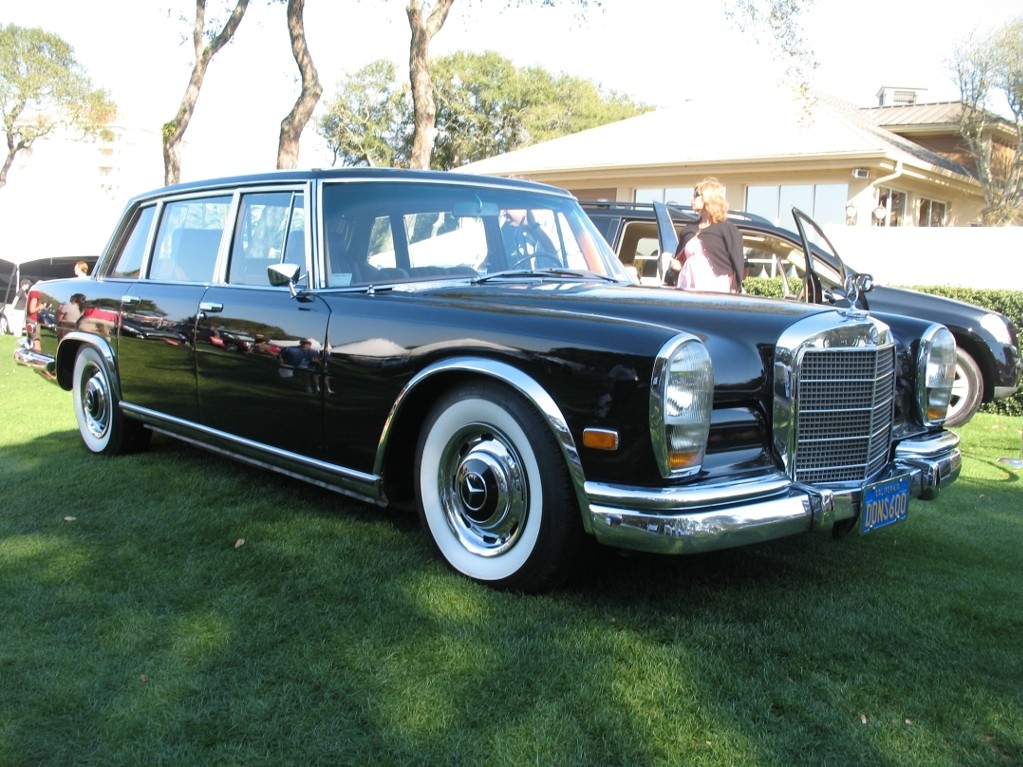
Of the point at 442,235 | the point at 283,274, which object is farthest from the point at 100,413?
the point at 442,235

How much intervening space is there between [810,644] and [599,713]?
2.96ft

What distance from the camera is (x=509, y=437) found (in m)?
3.47

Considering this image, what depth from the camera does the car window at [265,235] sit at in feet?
14.7

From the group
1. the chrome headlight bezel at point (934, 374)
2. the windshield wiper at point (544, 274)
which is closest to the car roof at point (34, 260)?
the windshield wiper at point (544, 274)

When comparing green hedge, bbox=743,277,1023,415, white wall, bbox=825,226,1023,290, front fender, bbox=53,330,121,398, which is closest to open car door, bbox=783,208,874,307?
green hedge, bbox=743,277,1023,415

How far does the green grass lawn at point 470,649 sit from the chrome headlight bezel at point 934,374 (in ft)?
2.13

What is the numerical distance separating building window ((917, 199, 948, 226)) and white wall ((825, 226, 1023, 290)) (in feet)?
24.5

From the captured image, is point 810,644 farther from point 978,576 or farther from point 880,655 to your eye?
point 978,576

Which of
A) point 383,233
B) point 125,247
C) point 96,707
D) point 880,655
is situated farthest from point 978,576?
point 125,247

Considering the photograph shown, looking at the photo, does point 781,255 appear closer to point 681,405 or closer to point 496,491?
point 496,491

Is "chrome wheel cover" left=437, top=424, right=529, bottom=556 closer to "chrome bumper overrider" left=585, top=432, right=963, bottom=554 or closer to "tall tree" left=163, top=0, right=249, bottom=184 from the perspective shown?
"chrome bumper overrider" left=585, top=432, right=963, bottom=554

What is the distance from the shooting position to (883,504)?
350 cm

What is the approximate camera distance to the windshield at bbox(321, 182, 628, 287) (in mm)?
4328

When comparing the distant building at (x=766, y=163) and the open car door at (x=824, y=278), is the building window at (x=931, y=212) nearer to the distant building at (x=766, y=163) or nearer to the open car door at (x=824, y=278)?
the distant building at (x=766, y=163)
